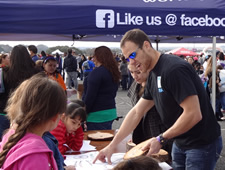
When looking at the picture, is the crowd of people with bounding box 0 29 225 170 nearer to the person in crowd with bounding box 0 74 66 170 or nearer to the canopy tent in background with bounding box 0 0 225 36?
the person in crowd with bounding box 0 74 66 170

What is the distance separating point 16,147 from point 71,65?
1182cm

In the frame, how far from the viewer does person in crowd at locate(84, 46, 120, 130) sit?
338 cm

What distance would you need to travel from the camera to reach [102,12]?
312 centimetres

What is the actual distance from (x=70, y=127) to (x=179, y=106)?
934 mm

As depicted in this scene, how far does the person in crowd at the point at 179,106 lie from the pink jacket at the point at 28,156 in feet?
2.74

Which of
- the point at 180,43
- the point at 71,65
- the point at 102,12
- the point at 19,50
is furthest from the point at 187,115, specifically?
the point at 71,65

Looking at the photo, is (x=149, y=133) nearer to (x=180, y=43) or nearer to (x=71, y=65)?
(x=180, y=43)

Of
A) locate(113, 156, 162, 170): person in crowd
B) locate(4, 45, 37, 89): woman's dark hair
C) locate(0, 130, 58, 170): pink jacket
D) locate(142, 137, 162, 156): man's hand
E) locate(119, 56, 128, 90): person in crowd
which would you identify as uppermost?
locate(4, 45, 37, 89): woman's dark hair

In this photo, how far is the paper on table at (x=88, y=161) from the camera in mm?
1971

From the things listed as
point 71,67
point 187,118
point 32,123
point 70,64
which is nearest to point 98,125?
point 187,118

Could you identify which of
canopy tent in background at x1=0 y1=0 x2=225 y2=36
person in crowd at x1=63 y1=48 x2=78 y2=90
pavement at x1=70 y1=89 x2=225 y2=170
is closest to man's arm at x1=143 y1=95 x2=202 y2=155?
canopy tent in background at x1=0 y1=0 x2=225 y2=36

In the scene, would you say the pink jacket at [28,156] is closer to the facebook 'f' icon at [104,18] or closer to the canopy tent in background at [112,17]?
the canopy tent in background at [112,17]

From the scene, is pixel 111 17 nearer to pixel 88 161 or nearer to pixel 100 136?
pixel 100 136

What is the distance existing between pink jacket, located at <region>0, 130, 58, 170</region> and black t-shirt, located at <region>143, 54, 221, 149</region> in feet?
3.03
